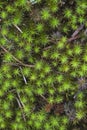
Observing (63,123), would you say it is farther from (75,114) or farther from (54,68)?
(54,68)

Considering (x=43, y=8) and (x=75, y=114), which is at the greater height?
(x=43, y=8)

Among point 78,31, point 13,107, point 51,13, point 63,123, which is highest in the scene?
point 51,13

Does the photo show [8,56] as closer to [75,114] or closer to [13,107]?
[13,107]

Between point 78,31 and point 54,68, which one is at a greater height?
point 78,31

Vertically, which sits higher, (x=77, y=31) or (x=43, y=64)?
(x=77, y=31)

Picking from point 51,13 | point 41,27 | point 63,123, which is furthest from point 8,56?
point 63,123

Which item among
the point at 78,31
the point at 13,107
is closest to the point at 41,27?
the point at 78,31
